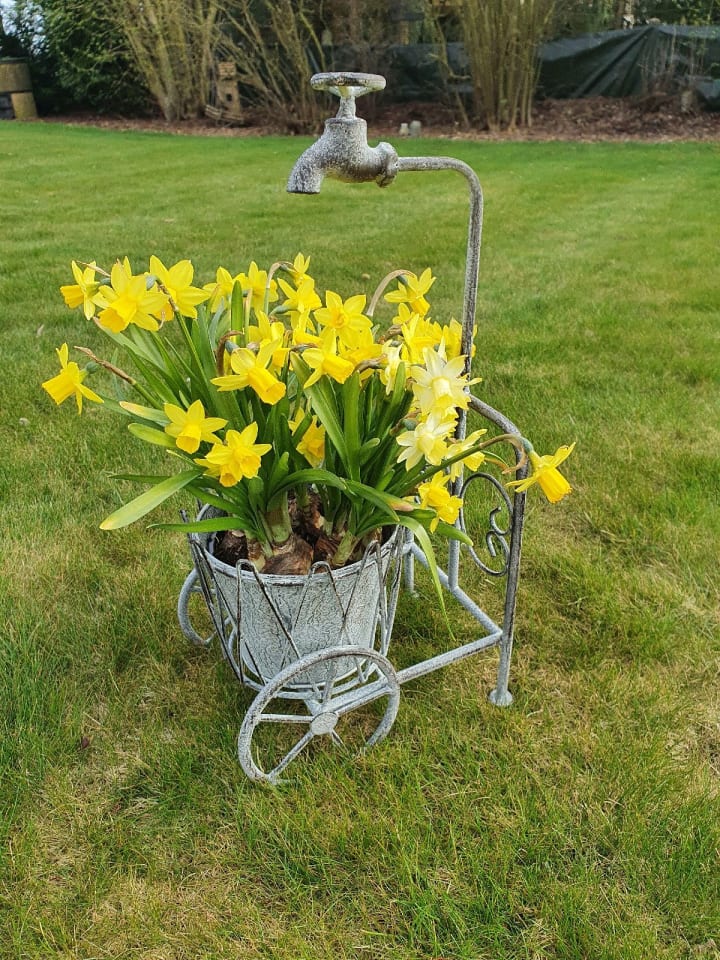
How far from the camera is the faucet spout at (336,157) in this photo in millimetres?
1275

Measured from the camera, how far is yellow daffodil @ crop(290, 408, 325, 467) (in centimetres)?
141

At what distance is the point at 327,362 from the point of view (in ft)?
3.99

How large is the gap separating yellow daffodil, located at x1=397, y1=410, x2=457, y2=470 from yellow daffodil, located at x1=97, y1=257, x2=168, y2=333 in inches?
16.2

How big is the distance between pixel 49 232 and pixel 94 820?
483cm

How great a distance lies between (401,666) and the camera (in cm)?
181

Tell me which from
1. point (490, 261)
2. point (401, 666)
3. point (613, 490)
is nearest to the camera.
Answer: point (401, 666)

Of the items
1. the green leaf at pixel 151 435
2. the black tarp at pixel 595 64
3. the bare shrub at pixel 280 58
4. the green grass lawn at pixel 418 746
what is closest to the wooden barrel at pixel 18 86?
the bare shrub at pixel 280 58

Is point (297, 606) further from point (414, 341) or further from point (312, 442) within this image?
point (414, 341)

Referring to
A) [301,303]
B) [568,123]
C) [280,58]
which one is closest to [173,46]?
[280,58]

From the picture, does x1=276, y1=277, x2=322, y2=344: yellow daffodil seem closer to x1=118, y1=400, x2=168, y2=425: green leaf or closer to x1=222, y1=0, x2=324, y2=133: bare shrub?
x1=118, y1=400, x2=168, y2=425: green leaf

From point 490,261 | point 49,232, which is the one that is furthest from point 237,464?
point 49,232

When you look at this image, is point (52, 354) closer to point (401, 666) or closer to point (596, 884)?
point (401, 666)

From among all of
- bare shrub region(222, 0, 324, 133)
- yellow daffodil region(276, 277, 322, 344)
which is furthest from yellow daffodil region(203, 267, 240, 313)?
bare shrub region(222, 0, 324, 133)

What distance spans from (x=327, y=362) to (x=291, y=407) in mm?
270
